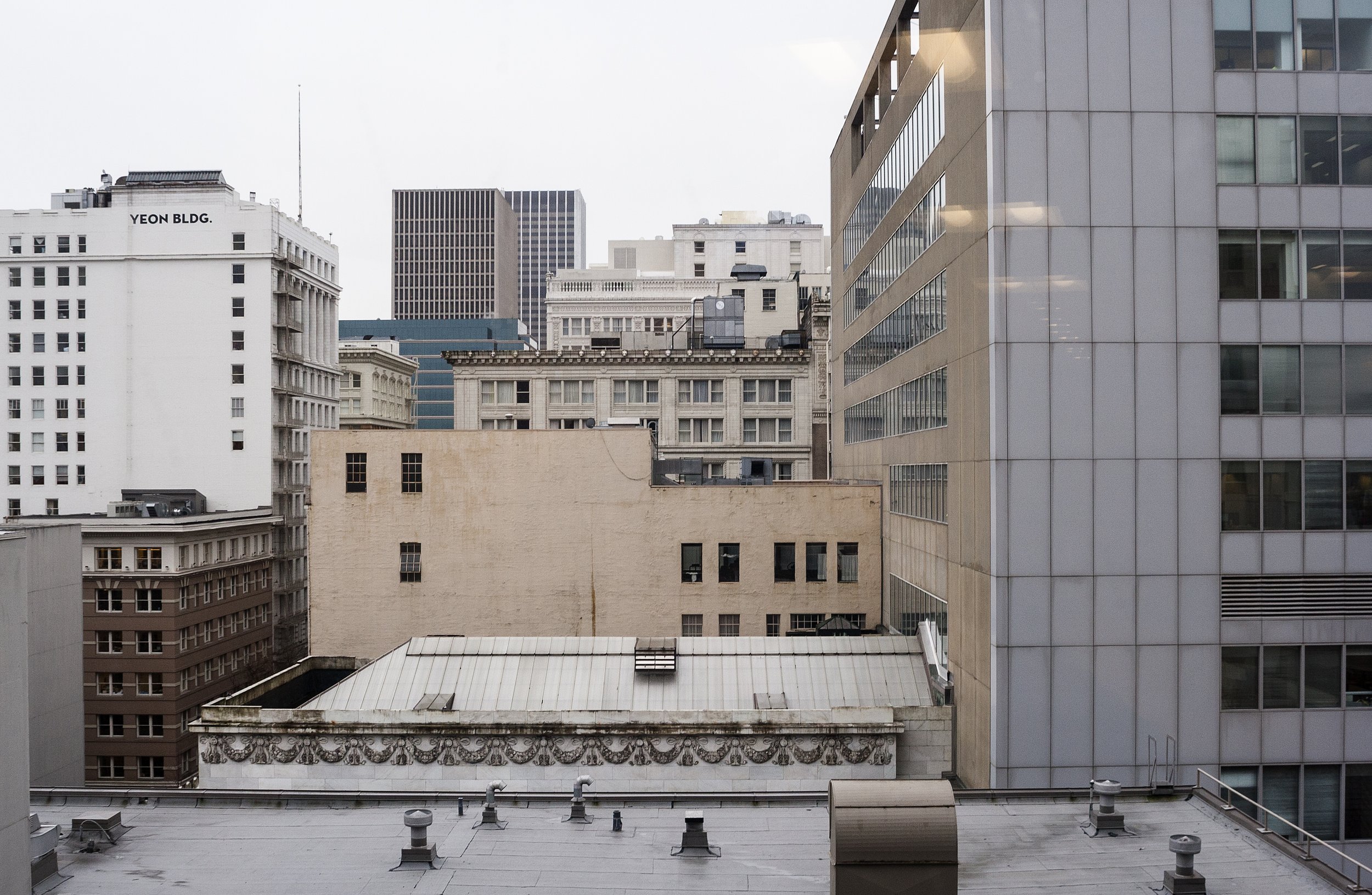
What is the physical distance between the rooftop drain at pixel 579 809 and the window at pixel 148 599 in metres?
66.9

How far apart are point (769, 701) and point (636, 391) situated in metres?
55.1

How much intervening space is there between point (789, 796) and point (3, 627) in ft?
54.2

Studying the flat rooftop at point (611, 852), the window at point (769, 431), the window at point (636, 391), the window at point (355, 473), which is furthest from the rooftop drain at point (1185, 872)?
the window at point (636, 391)

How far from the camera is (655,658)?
38.0 m

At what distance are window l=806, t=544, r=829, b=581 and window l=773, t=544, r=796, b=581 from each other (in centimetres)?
67

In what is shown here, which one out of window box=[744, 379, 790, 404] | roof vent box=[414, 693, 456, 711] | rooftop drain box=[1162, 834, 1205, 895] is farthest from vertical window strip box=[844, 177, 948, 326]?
window box=[744, 379, 790, 404]

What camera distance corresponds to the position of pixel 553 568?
5016cm

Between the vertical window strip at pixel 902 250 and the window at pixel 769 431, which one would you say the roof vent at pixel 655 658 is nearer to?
the vertical window strip at pixel 902 250

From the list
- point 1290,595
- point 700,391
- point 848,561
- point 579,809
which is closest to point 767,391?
point 700,391

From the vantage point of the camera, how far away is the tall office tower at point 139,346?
9669 cm

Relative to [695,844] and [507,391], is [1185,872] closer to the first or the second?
[695,844]

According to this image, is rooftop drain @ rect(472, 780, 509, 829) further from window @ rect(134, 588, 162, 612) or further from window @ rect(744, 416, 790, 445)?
window @ rect(744, 416, 790, 445)

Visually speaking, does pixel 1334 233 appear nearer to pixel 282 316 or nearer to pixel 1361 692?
pixel 1361 692

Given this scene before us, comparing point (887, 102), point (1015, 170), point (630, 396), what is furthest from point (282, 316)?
point (1015, 170)
